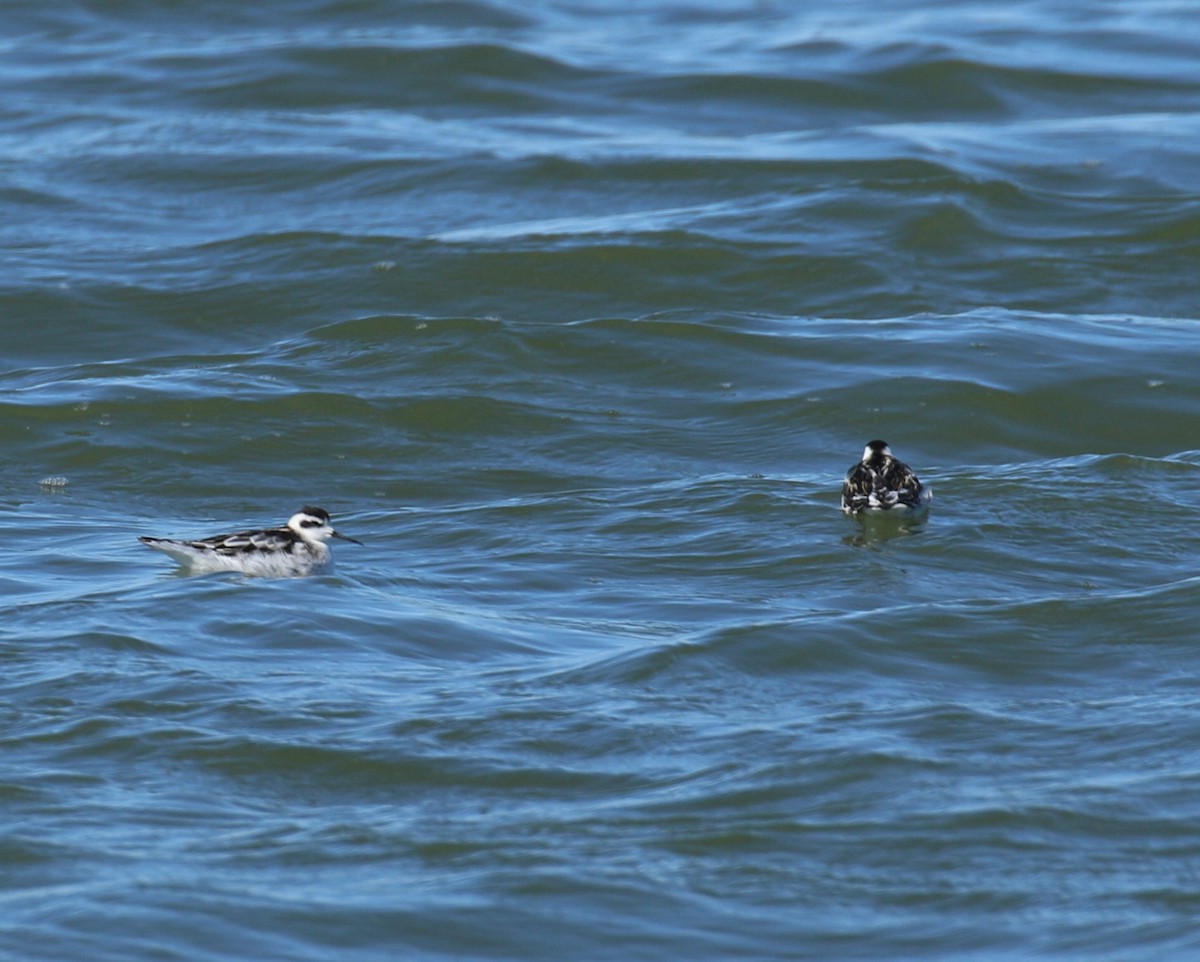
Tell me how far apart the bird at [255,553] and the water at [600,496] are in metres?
0.15

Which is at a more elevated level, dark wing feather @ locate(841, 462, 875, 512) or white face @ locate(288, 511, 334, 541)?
dark wing feather @ locate(841, 462, 875, 512)

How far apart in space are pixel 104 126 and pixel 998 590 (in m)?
16.8

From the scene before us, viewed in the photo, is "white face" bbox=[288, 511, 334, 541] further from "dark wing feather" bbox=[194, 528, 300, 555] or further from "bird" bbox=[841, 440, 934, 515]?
"bird" bbox=[841, 440, 934, 515]

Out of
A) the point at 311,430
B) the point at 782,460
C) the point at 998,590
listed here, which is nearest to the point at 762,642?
the point at 998,590

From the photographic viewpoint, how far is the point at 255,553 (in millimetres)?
11766

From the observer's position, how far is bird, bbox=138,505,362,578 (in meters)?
11.7

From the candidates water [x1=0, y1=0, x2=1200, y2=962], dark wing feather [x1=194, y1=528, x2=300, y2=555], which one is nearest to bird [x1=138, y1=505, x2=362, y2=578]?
dark wing feather [x1=194, y1=528, x2=300, y2=555]

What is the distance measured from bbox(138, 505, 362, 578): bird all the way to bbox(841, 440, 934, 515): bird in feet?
11.0

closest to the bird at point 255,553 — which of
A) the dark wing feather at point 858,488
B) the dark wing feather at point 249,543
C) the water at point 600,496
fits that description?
the dark wing feather at point 249,543

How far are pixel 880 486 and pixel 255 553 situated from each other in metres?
3.90

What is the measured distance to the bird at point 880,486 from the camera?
12.6m

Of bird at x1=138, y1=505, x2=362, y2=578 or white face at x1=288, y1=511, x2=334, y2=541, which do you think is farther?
white face at x1=288, y1=511, x2=334, y2=541

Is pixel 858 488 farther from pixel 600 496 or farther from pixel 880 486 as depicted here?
pixel 600 496

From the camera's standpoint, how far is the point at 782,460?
1486 cm
